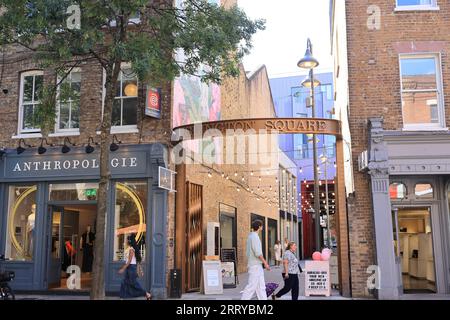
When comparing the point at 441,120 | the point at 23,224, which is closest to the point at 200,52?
the point at 441,120

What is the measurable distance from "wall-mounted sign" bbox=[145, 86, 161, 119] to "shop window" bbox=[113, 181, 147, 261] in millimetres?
1982

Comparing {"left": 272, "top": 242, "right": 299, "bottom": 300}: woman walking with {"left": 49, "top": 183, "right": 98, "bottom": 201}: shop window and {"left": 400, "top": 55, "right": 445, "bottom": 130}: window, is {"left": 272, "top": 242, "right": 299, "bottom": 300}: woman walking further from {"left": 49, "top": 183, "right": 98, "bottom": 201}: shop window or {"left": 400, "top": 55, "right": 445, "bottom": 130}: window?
{"left": 49, "top": 183, "right": 98, "bottom": 201}: shop window

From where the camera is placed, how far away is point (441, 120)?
14359 mm

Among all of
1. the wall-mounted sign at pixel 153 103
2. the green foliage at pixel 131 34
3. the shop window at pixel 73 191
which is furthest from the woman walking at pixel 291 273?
the shop window at pixel 73 191

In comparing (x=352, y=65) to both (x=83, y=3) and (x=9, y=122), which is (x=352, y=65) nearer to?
(x=83, y=3)

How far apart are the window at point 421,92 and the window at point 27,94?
35.7ft

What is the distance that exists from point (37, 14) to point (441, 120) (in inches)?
417

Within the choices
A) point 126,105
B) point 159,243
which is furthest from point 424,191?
point 126,105

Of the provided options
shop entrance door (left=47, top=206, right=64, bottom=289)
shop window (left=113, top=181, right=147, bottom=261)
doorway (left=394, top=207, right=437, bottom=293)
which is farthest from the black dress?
doorway (left=394, top=207, right=437, bottom=293)

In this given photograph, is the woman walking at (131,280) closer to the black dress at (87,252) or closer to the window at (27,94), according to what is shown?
the black dress at (87,252)

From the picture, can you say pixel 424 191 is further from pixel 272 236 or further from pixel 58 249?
pixel 272 236

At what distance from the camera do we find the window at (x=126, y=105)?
15398 millimetres

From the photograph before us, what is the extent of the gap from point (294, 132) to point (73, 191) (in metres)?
6.76

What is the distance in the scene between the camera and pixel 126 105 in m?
15.5
